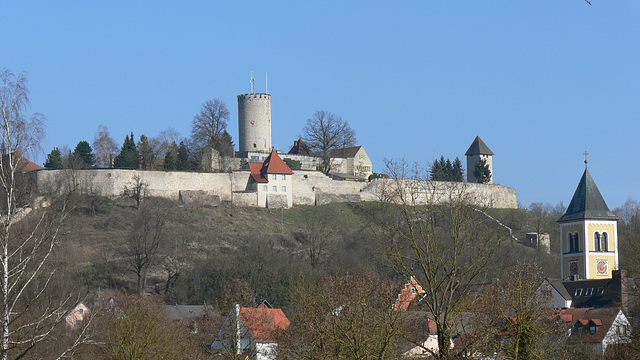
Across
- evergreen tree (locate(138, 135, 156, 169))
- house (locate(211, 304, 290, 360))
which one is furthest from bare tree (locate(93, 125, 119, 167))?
house (locate(211, 304, 290, 360))

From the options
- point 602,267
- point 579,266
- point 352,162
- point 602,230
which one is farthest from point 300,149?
point 602,267

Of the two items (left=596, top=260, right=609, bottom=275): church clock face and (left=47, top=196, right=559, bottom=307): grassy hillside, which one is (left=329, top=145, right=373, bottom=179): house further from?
(left=596, top=260, right=609, bottom=275): church clock face

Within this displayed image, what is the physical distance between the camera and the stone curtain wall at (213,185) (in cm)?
5656

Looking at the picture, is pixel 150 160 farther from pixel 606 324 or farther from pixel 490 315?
pixel 490 315

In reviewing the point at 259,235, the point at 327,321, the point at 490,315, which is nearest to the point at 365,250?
the point at 259,235

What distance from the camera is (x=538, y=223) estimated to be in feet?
212

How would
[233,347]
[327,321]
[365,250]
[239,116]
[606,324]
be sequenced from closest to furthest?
[327,321], [233,347], [606,324], [365,250], [239,116]

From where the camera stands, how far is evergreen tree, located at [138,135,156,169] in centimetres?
6494

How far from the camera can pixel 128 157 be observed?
6294 cm

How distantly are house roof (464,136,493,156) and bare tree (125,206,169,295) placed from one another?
3321cm

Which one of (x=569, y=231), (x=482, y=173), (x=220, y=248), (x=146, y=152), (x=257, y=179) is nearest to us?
(x=569, y=231)

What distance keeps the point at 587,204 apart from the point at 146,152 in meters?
33.9

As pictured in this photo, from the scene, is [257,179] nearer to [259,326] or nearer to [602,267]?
[602,267]

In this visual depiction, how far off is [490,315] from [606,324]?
18.7 metres
